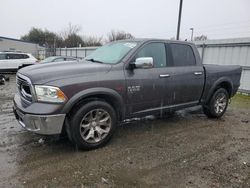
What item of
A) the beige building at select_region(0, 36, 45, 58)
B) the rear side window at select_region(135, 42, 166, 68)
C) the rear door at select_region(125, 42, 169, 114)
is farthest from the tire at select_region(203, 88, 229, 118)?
the beige building at select_region(0, 36, 45, 58)

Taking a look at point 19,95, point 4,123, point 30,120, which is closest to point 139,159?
point 30,120

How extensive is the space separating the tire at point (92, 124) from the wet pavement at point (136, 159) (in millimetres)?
166

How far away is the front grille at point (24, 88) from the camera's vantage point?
3835 millimetres

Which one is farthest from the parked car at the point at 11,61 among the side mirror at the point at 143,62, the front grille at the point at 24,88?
the side mirror at the point at 143,62

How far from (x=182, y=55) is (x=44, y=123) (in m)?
3.32

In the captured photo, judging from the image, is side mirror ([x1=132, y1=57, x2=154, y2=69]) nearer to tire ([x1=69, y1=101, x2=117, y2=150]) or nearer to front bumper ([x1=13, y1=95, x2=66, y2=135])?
tire ([x1=69, y1=101, x2=117, y2=150])

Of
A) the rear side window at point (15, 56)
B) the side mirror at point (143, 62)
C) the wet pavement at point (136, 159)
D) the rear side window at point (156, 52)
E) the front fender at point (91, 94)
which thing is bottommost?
the wet pavement at point (136, 159)

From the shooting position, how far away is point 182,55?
5.40 m

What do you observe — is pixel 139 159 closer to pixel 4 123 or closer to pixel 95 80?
pixel 95 80

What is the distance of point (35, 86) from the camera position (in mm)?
3654

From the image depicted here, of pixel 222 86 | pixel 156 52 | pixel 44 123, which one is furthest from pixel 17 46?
pixel 44 123

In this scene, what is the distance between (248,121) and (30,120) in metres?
5.40

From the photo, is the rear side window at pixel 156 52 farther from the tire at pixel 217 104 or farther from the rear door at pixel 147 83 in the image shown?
the tire at pixel 217 104

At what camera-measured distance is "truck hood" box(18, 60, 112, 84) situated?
12.1 ft
